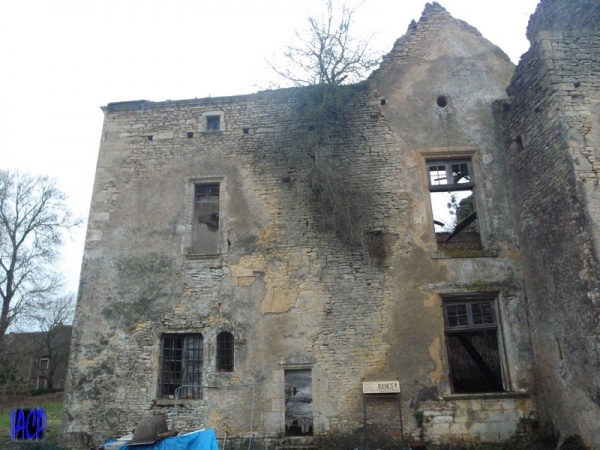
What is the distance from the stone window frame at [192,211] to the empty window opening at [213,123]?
4.50 feet

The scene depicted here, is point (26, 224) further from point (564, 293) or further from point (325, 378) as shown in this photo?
point (564, 293)

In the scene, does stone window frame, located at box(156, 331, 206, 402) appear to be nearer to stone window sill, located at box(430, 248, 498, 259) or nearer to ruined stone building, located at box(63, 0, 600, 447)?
ruined stone building, located at box(63, 0, 600, 447)

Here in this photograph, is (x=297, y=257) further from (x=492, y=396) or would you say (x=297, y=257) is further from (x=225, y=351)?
(x=492, y=396)

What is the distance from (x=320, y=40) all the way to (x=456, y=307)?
7.29 m

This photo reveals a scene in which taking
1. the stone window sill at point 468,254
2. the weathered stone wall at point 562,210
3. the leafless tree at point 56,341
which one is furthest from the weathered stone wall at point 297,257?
the leafless tree at point 56,341

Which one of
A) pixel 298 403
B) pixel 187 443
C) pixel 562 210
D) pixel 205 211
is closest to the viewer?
pixel 187 443

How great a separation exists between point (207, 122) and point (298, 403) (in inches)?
272

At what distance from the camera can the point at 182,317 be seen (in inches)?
390

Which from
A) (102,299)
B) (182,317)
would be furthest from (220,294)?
(102,299)

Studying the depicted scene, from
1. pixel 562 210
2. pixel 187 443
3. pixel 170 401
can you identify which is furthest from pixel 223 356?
pixel 562 210

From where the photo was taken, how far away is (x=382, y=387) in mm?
9039

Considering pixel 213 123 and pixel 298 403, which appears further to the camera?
pixel 213 123

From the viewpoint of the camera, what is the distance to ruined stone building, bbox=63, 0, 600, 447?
28.5ft

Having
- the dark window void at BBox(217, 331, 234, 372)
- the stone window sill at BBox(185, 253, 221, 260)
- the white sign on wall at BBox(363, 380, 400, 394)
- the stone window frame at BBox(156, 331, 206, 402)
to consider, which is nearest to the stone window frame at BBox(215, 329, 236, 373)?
the dark window void at BBox(217, 331, 234, 372)
